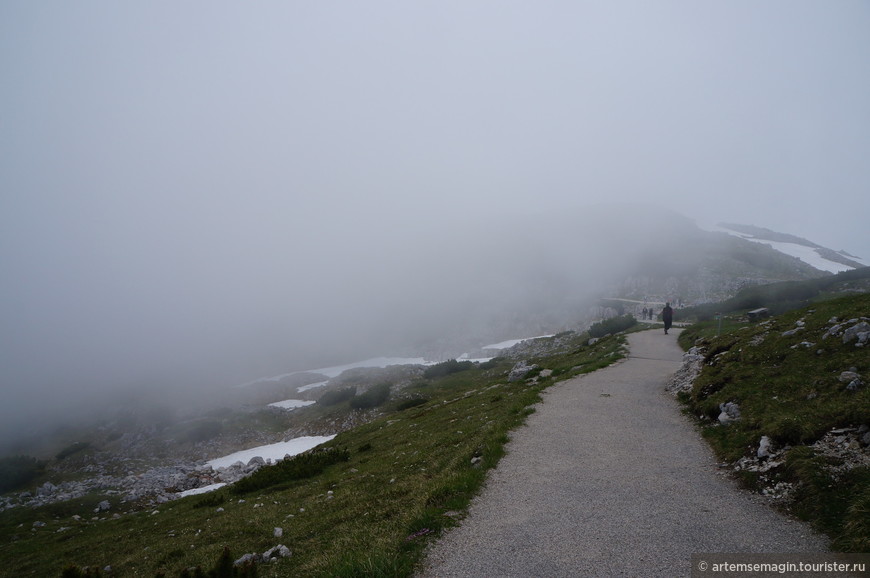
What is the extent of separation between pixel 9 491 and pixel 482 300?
147648 millimetres

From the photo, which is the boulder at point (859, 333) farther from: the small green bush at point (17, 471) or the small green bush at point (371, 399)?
the small green bush at point (17, 471)

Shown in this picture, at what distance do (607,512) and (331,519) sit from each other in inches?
317

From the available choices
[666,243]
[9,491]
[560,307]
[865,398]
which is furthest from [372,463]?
[666,243]

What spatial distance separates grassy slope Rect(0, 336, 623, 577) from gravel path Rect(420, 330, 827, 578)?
932mm

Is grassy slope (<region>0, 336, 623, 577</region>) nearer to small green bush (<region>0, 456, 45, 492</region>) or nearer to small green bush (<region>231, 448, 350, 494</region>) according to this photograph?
small green bush (<region>231, 448, 350, 494</region>)

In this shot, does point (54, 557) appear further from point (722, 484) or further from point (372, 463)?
point (722, 484)

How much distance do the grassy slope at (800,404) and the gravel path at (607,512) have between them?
71 centimetres

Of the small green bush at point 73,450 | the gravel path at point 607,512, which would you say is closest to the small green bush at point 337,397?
the small green bush at point 73,450

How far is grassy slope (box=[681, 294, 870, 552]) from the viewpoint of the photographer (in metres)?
8.29

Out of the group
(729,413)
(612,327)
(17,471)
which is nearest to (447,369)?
(612,327)

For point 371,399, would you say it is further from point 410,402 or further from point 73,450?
point 73,450

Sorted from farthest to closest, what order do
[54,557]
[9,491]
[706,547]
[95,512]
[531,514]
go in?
1. [9,491]
2. [95,512]
3. [54,557]
4. [531,514]
5. [706,547]

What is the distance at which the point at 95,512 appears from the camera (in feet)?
102

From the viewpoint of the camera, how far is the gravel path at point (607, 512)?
7.51 metres
